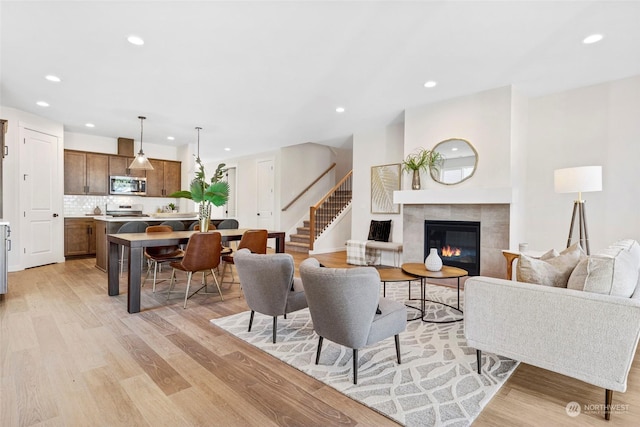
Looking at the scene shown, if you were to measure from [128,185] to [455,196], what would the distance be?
6.97m

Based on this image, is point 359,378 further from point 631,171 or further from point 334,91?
point 631,171

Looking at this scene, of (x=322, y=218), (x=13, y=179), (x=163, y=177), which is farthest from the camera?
(x=322, y=218)

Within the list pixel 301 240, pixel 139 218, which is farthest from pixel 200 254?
pixel 301 240

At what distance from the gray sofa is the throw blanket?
3.90 metres

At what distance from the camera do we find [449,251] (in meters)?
4.99

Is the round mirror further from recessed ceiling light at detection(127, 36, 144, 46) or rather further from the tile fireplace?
recessed ceiling light at detection(127, 36, 144, 46)

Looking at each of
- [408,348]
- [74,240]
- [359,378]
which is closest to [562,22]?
Result: [408,348]

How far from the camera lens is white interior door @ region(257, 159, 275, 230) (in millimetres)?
8711

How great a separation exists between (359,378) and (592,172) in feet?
11.0

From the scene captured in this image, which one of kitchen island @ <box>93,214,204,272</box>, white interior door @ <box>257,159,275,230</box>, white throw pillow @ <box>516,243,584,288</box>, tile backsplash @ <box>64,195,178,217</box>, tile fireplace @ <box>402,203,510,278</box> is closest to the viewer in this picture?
white throw pillow @ <box>516,243,584,288</box>

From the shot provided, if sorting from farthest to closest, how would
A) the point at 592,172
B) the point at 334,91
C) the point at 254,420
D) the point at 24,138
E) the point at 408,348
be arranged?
the point at 24,138
the point at 334,91
the point at 592,172
the point at 408,348
the point at 254,420

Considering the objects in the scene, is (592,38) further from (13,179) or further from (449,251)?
(13,179)

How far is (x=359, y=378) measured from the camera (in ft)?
6.70

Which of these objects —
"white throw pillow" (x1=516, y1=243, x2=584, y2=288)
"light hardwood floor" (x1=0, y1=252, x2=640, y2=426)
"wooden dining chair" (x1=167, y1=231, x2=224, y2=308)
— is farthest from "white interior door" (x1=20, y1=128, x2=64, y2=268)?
"white throw pillow" (x1=516, y1=243, x2=584, y2=288)
